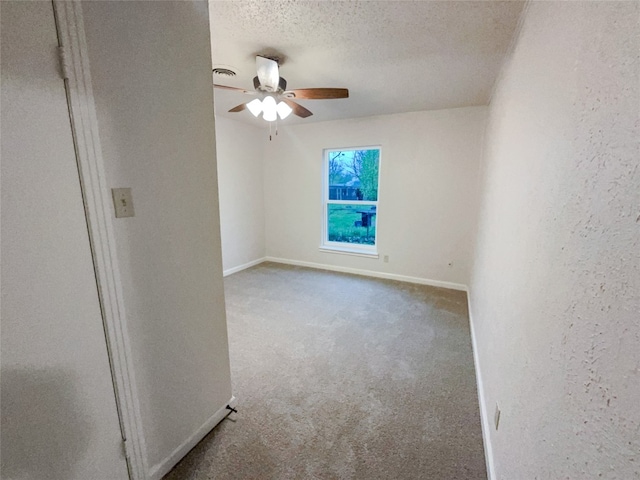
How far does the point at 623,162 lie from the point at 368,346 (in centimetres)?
218

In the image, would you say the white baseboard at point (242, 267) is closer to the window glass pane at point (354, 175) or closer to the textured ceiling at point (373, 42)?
the window glass pane at point (354, 175)

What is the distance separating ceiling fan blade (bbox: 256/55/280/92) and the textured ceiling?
0.07m

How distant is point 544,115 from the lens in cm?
102

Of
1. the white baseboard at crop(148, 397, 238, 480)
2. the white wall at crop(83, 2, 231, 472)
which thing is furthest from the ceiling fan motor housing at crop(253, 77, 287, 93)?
the white baseboard at crop(148, 397, 238, 480)

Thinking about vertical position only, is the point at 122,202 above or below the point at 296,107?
below

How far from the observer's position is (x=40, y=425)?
88 cm

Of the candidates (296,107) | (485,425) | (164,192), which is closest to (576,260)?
(485,425)

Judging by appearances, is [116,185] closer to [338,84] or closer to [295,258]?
[338,84]

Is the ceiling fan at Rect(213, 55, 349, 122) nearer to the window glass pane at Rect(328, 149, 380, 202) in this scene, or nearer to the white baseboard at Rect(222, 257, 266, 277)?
the window glass pane at Rect(328, 149, 380, 202)

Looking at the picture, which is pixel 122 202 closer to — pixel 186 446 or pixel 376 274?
pixel 186 446

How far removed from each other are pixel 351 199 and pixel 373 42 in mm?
2632

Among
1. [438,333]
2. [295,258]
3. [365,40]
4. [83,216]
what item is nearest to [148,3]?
[83,216]

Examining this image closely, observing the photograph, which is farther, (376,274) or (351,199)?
(351,199)

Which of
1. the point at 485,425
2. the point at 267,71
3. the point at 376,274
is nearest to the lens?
the point at 485,425
